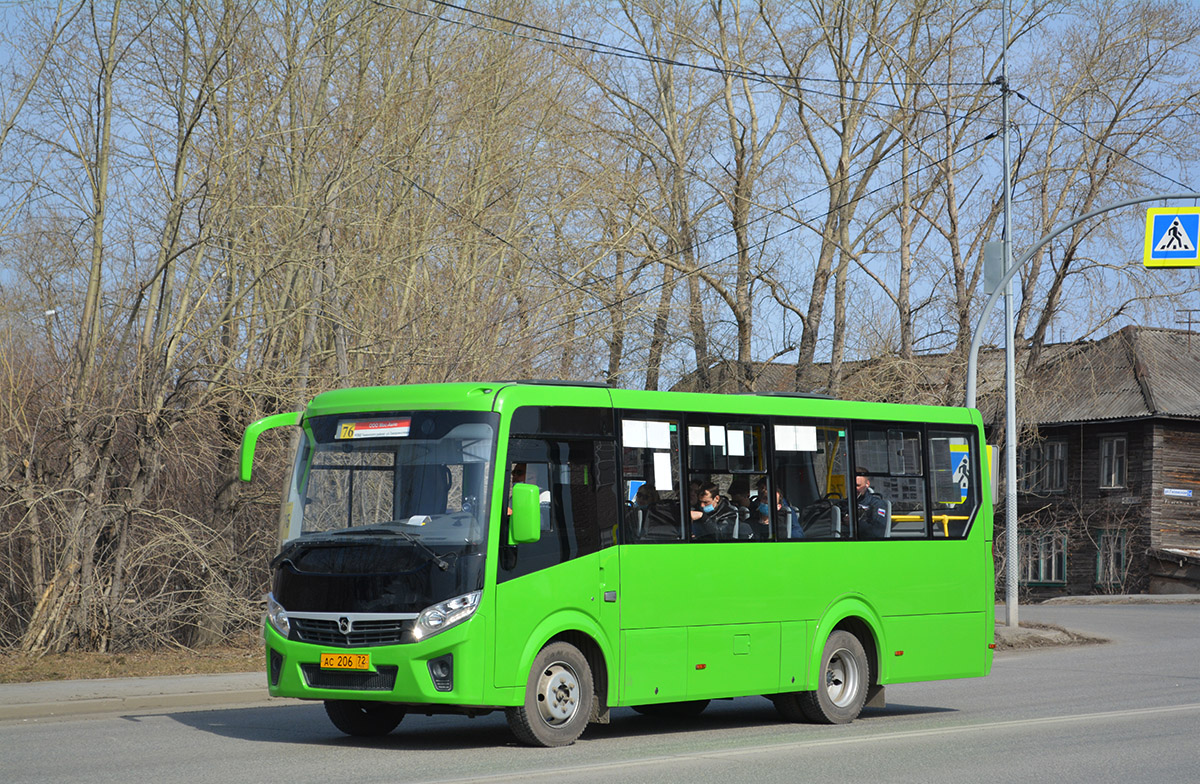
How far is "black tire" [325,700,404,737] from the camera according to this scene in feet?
37.9

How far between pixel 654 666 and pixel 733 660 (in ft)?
3.05

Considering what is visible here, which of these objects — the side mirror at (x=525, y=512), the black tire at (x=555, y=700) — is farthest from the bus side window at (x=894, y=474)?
the side mirror at (x=525, y=512)

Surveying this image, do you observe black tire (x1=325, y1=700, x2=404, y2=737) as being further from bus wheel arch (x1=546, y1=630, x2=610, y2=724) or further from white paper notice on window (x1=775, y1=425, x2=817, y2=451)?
white paper notice on window (x1=775, y1=425, x2=817, y2=451)

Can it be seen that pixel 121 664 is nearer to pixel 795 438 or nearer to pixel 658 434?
pixel 658 434

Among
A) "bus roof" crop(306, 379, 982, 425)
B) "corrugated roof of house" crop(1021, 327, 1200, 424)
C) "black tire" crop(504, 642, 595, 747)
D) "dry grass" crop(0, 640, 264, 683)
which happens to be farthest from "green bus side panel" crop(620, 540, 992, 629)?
"corrugated roof of house" crop(1021, 327, 1200, 424)

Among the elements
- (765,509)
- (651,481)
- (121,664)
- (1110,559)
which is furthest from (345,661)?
(1110,559)

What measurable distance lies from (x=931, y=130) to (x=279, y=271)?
20.5 meters

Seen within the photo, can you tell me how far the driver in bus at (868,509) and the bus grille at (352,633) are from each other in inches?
193

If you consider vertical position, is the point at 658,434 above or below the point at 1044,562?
above

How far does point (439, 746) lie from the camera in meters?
11.0

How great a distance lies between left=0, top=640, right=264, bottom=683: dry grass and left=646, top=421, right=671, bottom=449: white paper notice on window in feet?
23.9

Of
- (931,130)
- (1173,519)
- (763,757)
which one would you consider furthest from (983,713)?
(1173,519)

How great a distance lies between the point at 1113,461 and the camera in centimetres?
5012

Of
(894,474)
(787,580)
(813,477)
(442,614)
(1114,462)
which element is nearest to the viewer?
(442,614)
